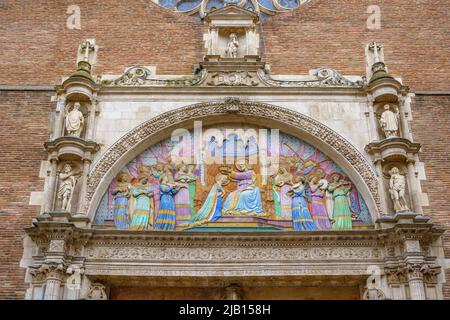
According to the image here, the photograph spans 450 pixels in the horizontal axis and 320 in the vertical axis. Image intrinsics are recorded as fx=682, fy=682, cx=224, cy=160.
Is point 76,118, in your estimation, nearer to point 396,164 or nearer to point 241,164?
point 241,164

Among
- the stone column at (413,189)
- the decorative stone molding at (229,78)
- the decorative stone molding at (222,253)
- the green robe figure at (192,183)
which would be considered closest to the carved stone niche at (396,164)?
the stone column at (413,189)

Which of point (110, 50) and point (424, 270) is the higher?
point (110, 50)

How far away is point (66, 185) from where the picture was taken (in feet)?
37.6

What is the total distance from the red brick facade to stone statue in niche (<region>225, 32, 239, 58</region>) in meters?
0.60

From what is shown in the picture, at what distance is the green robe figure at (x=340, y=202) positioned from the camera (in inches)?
453

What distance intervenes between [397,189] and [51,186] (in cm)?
584

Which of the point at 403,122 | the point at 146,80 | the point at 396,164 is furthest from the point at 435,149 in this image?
the point at 146,80

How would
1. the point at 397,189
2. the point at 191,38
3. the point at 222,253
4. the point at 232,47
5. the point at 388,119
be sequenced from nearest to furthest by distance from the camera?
the point at 222,253 < the point at 397,189 < the point at 388,119 < the point at 232,47 < the point at 191,38

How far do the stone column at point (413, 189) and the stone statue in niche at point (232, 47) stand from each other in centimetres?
394
